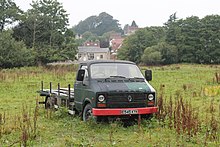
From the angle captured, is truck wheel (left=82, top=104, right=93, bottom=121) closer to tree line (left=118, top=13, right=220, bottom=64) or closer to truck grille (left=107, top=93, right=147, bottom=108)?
truck grille (left=107, top=93, right=147, bottom=108)

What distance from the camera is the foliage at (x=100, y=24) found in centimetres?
17525

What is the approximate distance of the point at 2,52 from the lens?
43.2m

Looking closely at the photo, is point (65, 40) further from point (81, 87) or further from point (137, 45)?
point (81, 87)

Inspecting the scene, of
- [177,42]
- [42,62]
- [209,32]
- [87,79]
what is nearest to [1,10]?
[42,62]

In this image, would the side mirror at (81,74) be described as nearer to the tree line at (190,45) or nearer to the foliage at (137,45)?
the tree line at (190,45)

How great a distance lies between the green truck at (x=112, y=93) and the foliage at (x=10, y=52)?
33939 millimetres

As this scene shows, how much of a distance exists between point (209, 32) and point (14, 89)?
171 feet

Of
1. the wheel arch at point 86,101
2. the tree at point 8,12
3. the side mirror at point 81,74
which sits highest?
the tree at point 8,12

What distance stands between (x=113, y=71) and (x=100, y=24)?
558 ft

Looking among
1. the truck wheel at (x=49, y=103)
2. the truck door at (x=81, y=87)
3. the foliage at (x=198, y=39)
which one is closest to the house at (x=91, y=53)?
the foliage at (x=198, y=39)

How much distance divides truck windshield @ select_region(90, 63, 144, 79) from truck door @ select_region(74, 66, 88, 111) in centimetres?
31

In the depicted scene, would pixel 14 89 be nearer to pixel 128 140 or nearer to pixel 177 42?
pixel 128 140

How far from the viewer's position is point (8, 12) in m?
52.1

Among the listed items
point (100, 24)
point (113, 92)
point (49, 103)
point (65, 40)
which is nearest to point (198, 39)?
point (65, 40)
